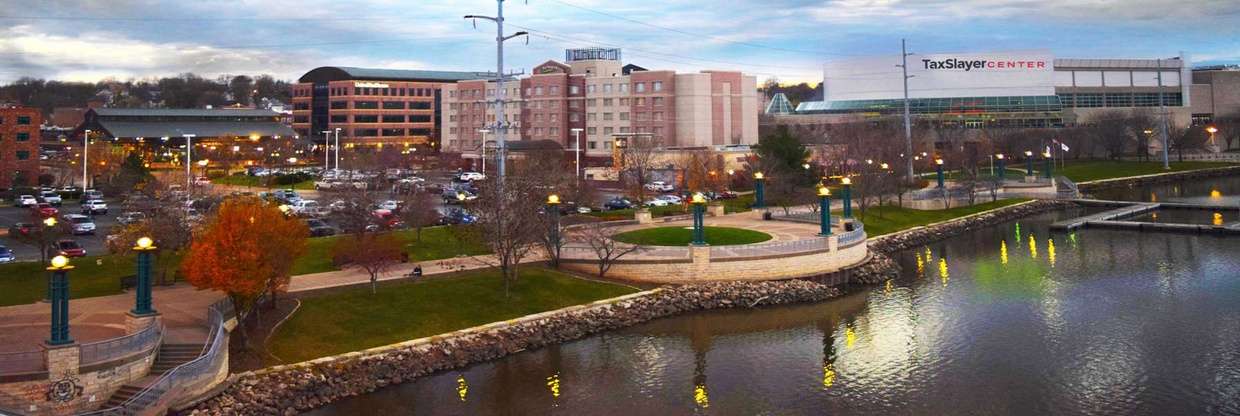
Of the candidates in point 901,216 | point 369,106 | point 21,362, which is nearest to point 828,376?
point 21,362

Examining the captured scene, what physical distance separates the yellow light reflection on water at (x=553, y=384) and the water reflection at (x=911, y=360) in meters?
0.06

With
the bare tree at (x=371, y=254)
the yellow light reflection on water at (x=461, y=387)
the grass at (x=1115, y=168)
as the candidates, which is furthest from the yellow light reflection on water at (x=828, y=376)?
the grass at (x=1115, y=168)

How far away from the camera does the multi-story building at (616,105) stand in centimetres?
9656

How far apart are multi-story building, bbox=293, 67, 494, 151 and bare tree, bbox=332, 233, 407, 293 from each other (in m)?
89.4

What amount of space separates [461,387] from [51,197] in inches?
2207

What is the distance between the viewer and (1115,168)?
10319cm

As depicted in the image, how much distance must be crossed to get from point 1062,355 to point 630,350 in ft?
45.3

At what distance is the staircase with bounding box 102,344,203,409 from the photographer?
71.7ft

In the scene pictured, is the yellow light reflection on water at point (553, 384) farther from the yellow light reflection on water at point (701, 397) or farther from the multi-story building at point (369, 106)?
the multi-story building at point (369, 106)

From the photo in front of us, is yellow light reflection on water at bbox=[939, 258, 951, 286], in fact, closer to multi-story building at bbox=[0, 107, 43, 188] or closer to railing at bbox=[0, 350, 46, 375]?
railing at bbox=[0, 350, 46, 375]

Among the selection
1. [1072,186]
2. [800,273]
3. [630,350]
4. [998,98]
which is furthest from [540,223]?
[998,98]

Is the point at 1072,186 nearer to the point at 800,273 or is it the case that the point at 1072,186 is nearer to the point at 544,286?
the point at 800,273

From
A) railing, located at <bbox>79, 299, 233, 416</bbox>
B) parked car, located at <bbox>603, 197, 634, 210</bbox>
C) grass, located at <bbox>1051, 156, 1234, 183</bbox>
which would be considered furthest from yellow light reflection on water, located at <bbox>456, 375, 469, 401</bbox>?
grass, located at <bbox>1051, 156, 1234, 183</bbox>

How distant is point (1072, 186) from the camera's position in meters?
83.2
